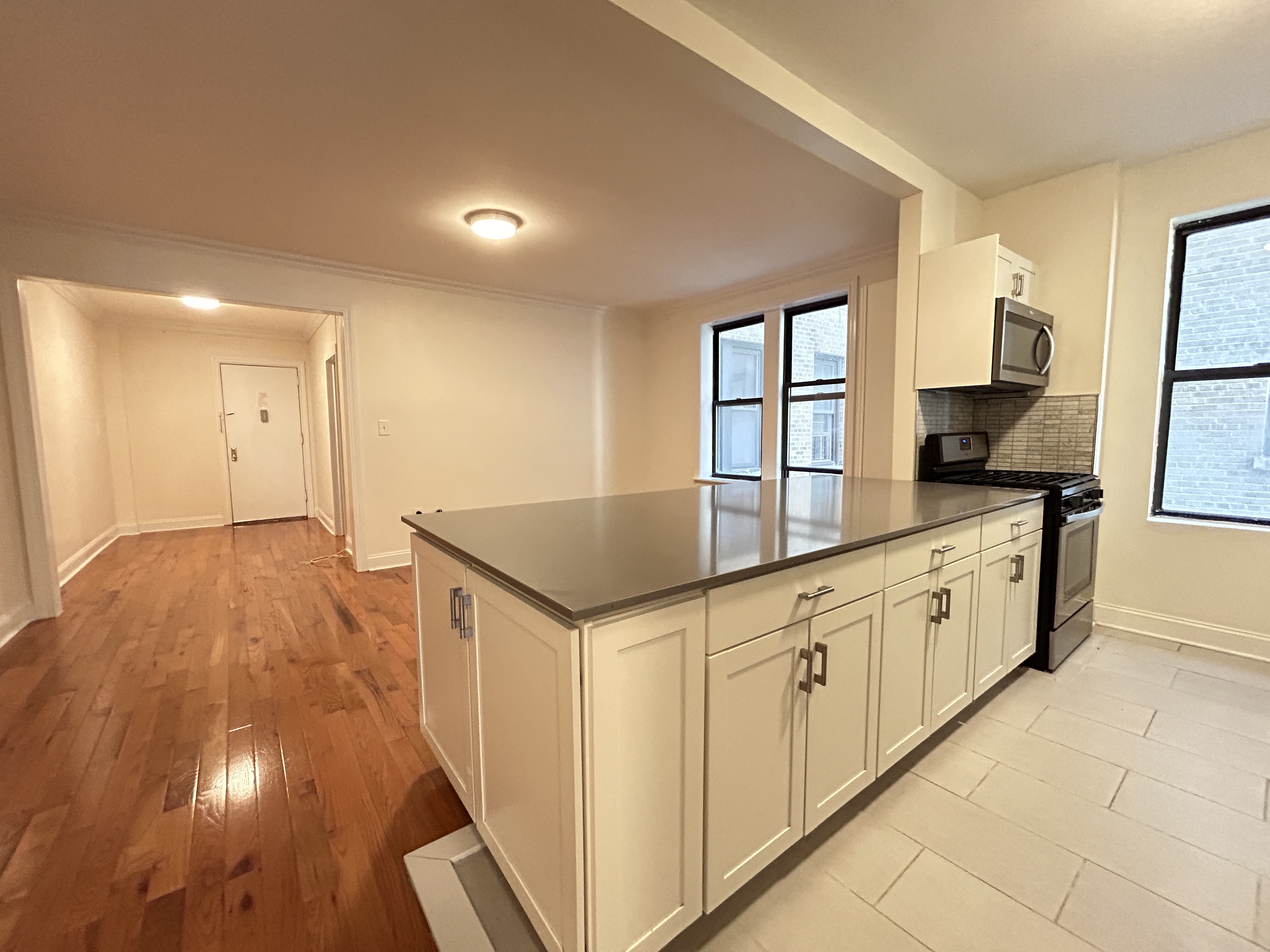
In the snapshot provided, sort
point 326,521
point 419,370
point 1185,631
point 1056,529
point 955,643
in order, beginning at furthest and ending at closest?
point 326,521
point 419,370
point 1185,631
point 1056,529
point 955,643

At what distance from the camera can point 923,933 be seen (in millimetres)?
1160

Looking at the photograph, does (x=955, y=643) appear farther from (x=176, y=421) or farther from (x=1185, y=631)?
(x=176, y=421)

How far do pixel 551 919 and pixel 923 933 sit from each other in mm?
845

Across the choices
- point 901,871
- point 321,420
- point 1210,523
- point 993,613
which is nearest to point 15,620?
point 321,420

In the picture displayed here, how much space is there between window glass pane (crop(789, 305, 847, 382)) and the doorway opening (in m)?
3.76

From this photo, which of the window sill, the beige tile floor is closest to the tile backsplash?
the window sill

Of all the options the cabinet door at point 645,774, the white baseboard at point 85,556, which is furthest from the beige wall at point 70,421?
the cabinet door at point 645,774

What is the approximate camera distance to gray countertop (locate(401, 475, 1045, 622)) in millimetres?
953

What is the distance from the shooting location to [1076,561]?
247 cm

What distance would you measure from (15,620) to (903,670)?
4.51 metres

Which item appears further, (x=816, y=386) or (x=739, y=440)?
(x=739, y=440)

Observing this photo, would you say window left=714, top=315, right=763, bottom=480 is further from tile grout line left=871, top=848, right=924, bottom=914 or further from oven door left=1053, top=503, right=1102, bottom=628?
tile grout line left=871, top=848, right=924, bottom=914

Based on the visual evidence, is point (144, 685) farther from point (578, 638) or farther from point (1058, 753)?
point (1058, 753)

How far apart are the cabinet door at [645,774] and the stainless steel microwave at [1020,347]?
2258mm
